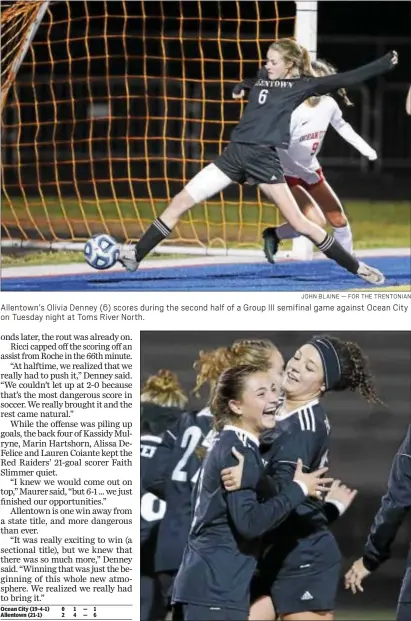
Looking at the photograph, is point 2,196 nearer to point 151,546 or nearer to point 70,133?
point 70,133

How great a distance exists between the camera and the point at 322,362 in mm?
3906

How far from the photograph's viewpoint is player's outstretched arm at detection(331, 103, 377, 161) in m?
4.05

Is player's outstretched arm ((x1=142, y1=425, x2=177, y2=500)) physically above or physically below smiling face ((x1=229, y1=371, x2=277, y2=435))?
below

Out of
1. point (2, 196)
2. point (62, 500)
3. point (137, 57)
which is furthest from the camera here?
point (137, 57)

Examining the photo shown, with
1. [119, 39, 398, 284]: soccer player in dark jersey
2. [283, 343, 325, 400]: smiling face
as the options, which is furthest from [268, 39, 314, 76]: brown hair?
[283, 343, 325, 400]: smiling face

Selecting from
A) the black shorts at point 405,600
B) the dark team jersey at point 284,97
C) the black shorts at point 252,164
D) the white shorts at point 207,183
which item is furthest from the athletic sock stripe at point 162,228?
the black shorts at point 405,600

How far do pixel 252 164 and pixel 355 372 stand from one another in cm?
73

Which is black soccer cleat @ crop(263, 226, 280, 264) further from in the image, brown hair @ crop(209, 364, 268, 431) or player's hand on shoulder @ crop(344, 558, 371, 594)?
player's hand on shoulder @ crop(344, 558, 371, 594)

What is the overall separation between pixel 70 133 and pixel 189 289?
997 millimetres

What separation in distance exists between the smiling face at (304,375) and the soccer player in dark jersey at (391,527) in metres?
0.33

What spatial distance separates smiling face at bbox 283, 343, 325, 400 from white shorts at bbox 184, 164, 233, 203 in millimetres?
579

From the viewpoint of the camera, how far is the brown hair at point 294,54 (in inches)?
156

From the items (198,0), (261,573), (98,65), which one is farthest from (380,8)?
(261,573)

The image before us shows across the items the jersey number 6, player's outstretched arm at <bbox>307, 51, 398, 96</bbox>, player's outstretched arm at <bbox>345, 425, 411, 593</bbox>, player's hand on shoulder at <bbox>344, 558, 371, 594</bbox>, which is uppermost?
player's outstretched arm at <bbox>307, 51, 398, 96</bbox>
